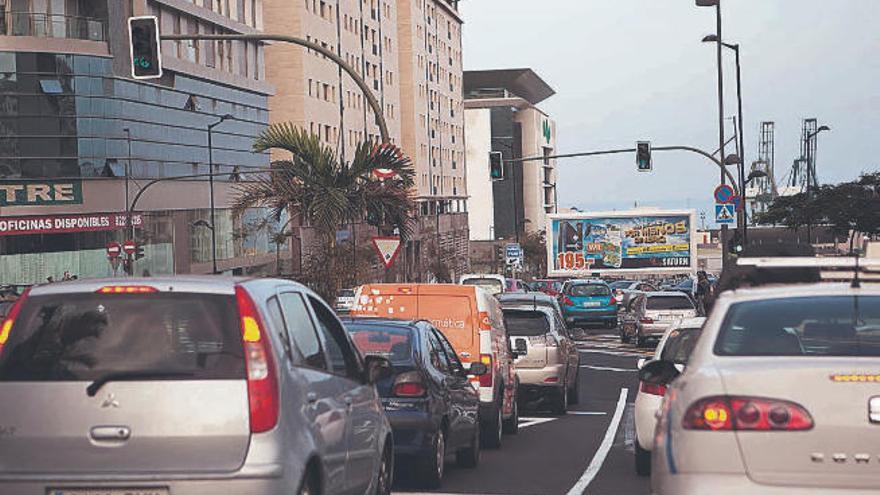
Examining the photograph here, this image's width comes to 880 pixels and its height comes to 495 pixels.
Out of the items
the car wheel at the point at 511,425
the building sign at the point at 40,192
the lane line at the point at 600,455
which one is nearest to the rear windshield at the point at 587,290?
the building sign at the point at 40,192

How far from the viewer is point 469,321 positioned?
766 inches

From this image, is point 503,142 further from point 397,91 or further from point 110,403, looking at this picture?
point 110,403

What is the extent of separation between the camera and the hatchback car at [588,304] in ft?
186

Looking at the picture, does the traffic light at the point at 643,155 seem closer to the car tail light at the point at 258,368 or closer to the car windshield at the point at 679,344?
the car windshield at the point at 679,344

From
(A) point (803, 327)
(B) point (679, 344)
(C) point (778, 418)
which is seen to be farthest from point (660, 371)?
(B) point (679, 344)

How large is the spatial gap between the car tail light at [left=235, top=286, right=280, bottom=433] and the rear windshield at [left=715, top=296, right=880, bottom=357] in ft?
7.31

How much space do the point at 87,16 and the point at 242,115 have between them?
635 inches

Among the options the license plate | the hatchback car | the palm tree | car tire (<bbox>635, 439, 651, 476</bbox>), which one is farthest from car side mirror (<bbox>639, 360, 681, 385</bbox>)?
the hatchback car

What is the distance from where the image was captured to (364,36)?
105188 millimetres

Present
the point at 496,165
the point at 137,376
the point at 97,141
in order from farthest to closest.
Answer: the point at 97,141, the point at 496,165, the point at 137,376

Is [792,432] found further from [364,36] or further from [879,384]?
[364,36]

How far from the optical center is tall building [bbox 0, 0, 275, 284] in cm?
6644

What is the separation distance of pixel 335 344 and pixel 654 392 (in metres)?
5.71

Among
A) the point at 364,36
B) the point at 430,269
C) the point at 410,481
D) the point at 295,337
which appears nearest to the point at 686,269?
the point at 430,269
